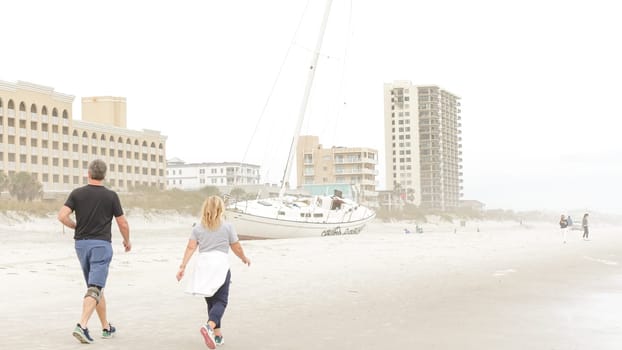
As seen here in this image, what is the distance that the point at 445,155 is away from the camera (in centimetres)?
19488

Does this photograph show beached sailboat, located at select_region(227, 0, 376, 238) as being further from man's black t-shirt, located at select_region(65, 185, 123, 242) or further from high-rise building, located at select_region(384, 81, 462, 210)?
high-rise building, located at select_region(384, 81, 462, 210)

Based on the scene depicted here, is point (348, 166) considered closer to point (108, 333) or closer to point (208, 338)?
point (108, 333)

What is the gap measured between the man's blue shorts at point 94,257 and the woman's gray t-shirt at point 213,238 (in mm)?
1021

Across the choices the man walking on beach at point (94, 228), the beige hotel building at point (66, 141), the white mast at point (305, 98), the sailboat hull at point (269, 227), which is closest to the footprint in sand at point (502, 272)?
the man walking on beach at point (94, 228)

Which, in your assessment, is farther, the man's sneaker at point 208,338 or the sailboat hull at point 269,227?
the sailboat hull at point 269,227

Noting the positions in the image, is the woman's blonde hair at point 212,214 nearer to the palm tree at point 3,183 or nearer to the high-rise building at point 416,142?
the palm tree at point 3,183

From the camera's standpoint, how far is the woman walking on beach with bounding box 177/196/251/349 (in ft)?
25.1

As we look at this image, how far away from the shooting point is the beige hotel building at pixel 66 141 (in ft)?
299

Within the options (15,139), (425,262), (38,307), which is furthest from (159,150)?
(38,307)

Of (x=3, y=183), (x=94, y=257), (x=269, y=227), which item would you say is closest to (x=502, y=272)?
(x=94, y=257)

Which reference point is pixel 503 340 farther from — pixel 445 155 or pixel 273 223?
pixel 445 155

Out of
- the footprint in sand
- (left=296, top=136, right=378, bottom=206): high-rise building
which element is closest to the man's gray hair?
the footprint in sand

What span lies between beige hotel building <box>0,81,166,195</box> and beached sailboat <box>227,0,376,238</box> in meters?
54.2

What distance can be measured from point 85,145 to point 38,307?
329 ft
